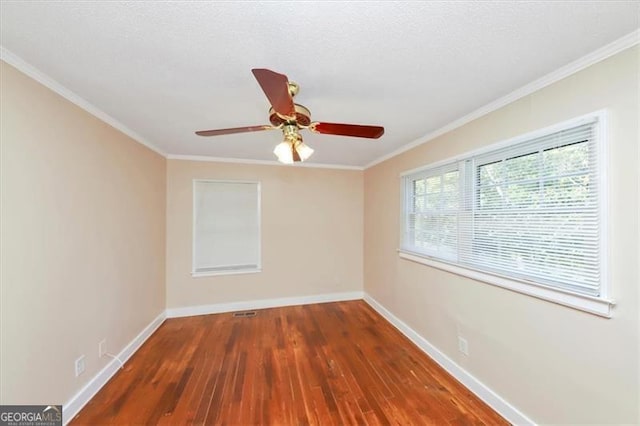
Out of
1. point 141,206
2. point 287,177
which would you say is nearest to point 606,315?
point 287,177

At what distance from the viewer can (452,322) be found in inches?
87.2

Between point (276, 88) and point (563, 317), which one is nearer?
point (276, 88)

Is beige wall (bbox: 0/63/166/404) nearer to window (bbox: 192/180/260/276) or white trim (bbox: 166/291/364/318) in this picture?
white trim (bbox: 166/291/364/318)

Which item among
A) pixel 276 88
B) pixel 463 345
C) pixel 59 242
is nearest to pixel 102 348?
pixel 59 242

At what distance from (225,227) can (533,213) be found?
359cm

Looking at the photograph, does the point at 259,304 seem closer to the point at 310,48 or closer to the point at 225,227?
the point at 225,227

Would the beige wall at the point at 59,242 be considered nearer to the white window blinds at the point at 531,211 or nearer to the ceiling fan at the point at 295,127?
the ceiling fan at the point at 295,127

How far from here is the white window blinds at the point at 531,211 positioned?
4.38ft

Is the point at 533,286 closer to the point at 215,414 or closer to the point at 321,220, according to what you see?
the point at 215,414

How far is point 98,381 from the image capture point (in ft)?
6.44

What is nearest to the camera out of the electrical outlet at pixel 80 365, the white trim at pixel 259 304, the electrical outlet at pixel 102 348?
the electrical outlet at pixel 80 365

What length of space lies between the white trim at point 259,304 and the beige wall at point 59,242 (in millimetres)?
846

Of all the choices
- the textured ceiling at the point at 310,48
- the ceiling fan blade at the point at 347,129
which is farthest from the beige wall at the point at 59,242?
the ceiling fan blade at the point at 347,129

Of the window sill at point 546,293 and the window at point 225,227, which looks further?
the window at point 225,227
